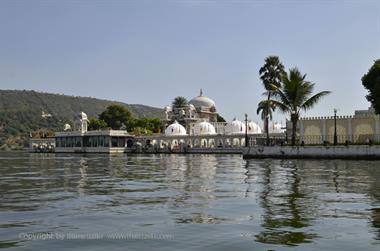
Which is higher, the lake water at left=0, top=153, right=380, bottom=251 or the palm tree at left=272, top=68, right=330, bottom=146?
the palm tree at left=272, top=68, right=330, bottom=146

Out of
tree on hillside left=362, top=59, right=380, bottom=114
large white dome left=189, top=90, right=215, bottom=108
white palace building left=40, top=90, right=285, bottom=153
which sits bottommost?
white palace building left=40, top=90, right=285, bottom=153

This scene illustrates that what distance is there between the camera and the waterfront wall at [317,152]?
40.8 m

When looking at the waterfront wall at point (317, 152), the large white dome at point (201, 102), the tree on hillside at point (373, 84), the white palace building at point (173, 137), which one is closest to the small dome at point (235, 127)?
the white palace building at point (173, 137)

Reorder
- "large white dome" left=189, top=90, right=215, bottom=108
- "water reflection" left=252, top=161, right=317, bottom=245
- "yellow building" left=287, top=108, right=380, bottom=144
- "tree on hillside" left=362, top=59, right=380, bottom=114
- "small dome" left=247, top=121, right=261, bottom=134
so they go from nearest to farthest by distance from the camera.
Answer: "water reflection" left=252, top=161, right=317, bottom=245, "tree on hillside" left=362, top=59, right=380, bottom=114, "yellow building" left=287, top=108, right=380, bottom=144, "small dome" left=247, top=121, right=261, bottom=134, "large white dome" left=189, top=90, right=215, bottom=108

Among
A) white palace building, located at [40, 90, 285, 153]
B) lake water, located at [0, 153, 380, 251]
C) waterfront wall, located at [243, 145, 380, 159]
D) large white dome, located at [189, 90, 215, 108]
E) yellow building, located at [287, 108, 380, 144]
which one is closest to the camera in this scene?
lake water, located at [0, 153, 380, 251]

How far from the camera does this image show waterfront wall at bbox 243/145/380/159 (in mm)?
40844

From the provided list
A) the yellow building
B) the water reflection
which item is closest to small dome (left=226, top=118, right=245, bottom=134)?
the yellow building

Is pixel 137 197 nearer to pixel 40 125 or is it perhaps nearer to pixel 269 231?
pixel 269 231

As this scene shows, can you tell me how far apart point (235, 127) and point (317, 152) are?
210 feet

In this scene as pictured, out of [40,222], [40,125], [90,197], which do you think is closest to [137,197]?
[90,197]

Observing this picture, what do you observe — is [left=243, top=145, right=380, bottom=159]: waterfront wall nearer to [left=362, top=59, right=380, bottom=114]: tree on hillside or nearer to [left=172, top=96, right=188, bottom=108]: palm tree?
[left=362, top=59, right=380, bottom=114]: tree on hillside

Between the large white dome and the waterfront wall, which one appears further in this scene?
the large white dome

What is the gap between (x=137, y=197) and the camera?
14836 mm

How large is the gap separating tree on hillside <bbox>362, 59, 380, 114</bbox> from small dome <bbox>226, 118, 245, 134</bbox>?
58.7m
